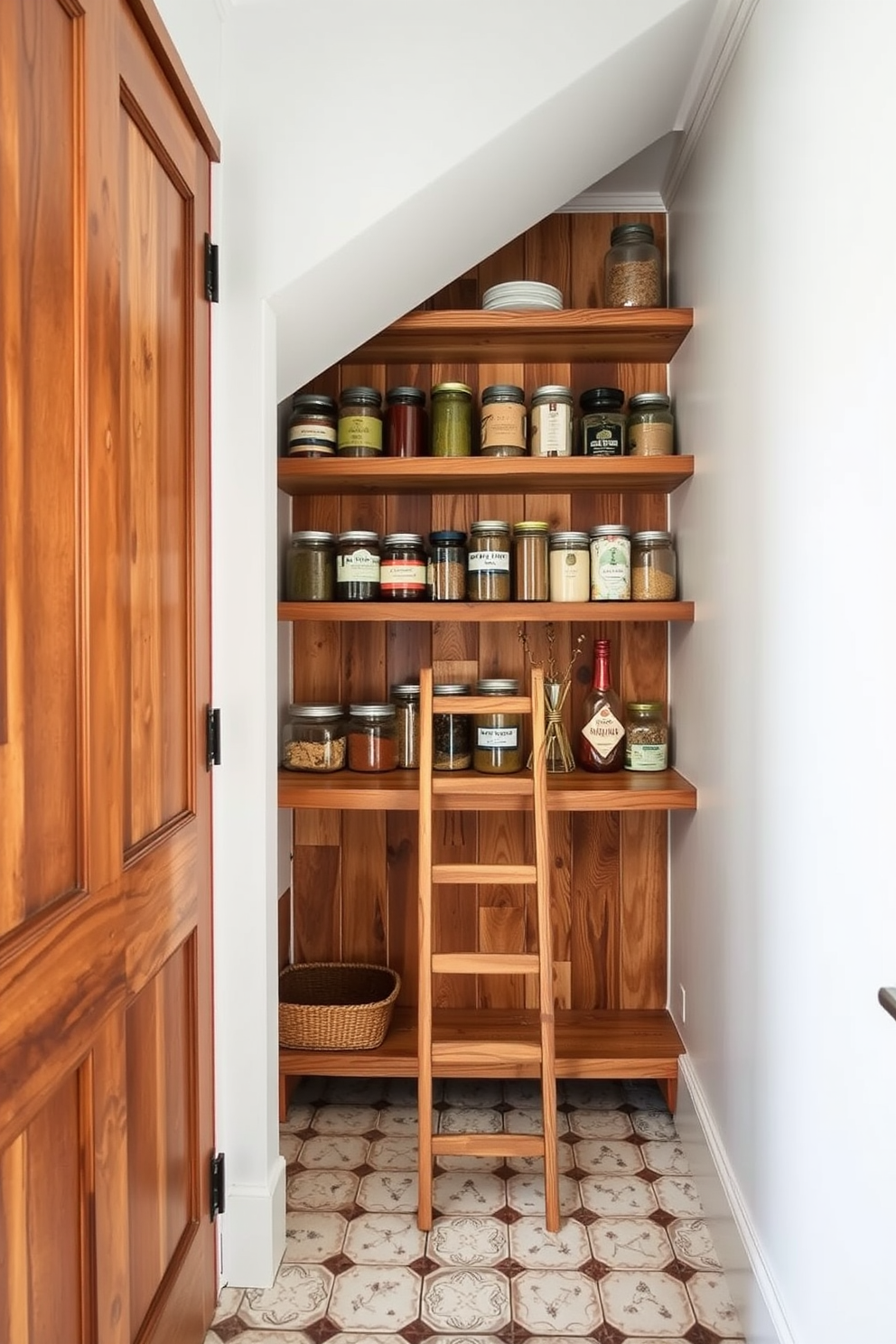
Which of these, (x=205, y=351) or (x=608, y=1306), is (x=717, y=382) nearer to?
(x=205, y=351)

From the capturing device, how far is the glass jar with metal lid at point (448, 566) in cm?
232

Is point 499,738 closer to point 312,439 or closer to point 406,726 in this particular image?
point 406,726

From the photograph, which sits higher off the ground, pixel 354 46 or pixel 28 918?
pixel 354 46

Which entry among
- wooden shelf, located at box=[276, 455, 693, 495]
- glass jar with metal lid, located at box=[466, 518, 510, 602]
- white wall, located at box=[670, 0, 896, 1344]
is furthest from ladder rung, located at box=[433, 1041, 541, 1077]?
wooden shelf, located at box=[276, 455, 693, 495]

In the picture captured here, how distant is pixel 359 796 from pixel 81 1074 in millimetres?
1146

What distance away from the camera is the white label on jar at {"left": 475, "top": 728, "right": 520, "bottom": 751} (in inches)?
90.7

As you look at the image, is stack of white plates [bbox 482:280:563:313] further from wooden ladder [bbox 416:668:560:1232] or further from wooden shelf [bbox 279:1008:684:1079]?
wooden shelf [bbox 279:1008:684:1079]

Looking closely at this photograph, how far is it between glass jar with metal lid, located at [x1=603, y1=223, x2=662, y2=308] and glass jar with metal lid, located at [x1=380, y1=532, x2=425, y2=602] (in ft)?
2.48

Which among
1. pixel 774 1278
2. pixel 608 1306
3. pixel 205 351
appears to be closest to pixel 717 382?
pixel 205 351

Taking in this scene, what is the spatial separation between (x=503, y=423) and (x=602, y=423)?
243 mm

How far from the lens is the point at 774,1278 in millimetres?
1462

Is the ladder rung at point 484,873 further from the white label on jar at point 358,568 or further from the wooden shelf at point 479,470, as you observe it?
the wooden shelf at point 479,470

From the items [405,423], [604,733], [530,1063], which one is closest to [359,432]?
[405,423]

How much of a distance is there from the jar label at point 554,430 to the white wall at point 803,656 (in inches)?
15.2
